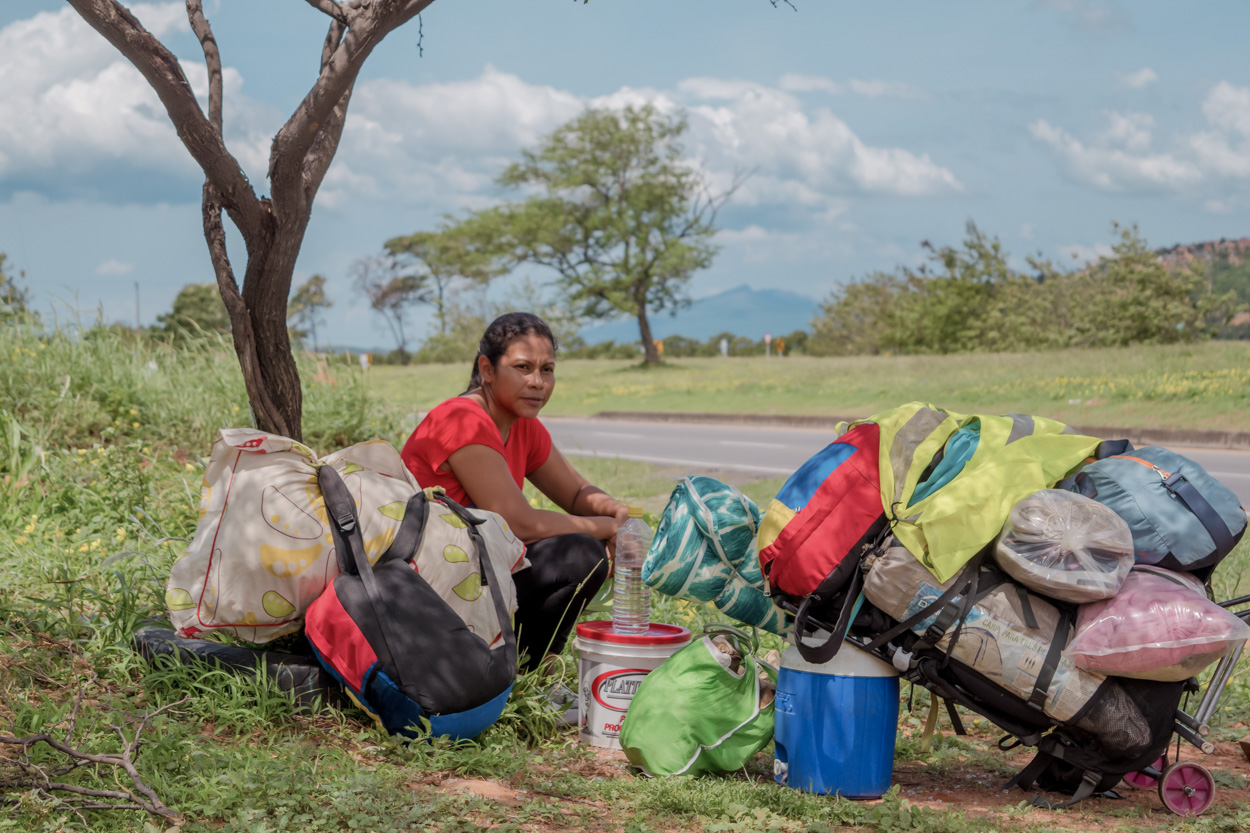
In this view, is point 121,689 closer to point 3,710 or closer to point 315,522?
point 3,710

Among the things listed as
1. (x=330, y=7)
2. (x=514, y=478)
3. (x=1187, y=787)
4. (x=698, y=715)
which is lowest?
(x=1187, y=787)

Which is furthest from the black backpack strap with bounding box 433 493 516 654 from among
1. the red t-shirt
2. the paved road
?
the paved road

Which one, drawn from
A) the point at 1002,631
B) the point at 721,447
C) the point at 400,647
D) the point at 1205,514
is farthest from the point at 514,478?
the point at 721,447

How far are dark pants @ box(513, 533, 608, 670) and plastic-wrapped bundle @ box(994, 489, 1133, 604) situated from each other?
1.56 metres

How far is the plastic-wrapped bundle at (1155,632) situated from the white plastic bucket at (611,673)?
133 cm

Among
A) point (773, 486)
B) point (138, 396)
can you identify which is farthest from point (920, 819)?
point (773, 486)

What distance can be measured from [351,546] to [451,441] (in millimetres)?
678

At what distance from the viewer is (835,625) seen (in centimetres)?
312

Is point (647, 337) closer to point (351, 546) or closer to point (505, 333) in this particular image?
point (505, 333)

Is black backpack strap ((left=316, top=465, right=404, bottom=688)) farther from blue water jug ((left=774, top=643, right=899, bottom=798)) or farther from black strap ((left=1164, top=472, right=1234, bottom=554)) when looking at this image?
black strap ((left=1164, top=472, right=1234, bottom=554))

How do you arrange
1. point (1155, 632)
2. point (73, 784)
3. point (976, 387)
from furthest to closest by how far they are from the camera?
point (976, 387) < point (1155, 632) < point (73, 784)

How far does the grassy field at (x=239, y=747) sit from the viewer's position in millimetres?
2652

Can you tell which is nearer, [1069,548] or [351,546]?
[1069,548]

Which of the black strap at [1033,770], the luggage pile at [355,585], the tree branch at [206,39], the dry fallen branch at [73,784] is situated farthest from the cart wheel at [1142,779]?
the tree branch at [206,39]
